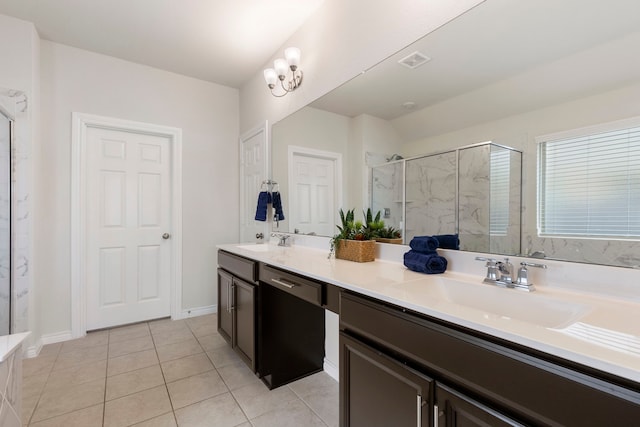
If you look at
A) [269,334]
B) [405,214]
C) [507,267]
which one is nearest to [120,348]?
[269,334]

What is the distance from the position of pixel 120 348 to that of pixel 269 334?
146 cm

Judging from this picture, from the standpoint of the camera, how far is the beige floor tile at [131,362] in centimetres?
210

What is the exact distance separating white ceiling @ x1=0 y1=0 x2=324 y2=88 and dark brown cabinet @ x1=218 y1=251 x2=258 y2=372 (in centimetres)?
176

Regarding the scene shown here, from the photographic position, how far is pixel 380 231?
5.51 feet

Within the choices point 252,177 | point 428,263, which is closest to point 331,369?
point 428,263

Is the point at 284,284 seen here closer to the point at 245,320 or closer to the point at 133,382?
the point at 245,320

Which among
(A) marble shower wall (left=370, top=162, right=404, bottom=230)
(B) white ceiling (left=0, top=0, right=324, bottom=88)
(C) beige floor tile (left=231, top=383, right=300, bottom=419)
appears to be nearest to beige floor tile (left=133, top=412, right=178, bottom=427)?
(C) beige floor tile (left=231, top=383, right=300, bottom=419)

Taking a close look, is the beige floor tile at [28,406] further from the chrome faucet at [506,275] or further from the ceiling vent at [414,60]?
the ceiling vent at [414,60]

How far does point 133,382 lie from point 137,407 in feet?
1.01

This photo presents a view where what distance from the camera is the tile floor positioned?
5.21 ft

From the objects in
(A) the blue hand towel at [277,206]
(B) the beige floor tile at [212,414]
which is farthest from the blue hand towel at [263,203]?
(B) the beige floor tile at [212,414]

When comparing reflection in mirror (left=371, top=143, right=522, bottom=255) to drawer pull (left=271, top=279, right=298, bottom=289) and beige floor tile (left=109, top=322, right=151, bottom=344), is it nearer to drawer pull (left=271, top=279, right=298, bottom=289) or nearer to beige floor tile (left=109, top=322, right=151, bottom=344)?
drawer pull (left=271, top=279, right=298, bottom=289)

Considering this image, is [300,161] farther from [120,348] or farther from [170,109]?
[120,348]

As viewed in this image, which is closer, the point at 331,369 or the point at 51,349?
the point at 331,369
